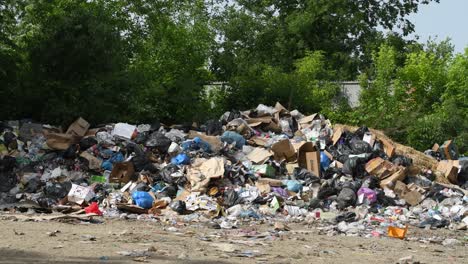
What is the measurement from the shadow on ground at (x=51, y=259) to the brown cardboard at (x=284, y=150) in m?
7.61

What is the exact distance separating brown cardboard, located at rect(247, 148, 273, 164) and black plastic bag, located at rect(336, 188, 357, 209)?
1.80 m

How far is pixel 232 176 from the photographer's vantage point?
13.6 meters

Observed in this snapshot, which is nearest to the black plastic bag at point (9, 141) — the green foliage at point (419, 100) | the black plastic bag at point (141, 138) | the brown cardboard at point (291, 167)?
the black plastic bag at point (141, 138)

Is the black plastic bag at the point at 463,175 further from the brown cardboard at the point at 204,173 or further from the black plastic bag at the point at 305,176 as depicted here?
the brown cardboard at the point at 204,173

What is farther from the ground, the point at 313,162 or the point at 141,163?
the point at 141,163

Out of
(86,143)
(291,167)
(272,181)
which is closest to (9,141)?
(86,143)

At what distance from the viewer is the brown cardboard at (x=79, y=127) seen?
15047mm

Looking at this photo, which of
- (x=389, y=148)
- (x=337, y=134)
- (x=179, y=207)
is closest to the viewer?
(x=179, y=207)

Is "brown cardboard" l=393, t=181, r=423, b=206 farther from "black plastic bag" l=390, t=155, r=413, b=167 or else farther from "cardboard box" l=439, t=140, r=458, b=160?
"cardboard box" l=439, t=140, r=458, b=160

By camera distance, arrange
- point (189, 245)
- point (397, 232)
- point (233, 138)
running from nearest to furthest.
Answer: point (189, 245), point (397, 232), point (233, 138)

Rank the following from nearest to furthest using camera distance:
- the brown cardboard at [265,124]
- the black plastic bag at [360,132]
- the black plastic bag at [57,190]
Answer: the black plastic bag at [57,190] < the black plastic bag at [360,132] < the brown cardboard at [265,124]

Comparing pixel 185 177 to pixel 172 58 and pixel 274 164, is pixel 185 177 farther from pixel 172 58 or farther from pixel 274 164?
pixel 172 58

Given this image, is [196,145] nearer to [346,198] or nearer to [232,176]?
[232,176]

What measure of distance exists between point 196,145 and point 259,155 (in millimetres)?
1260
